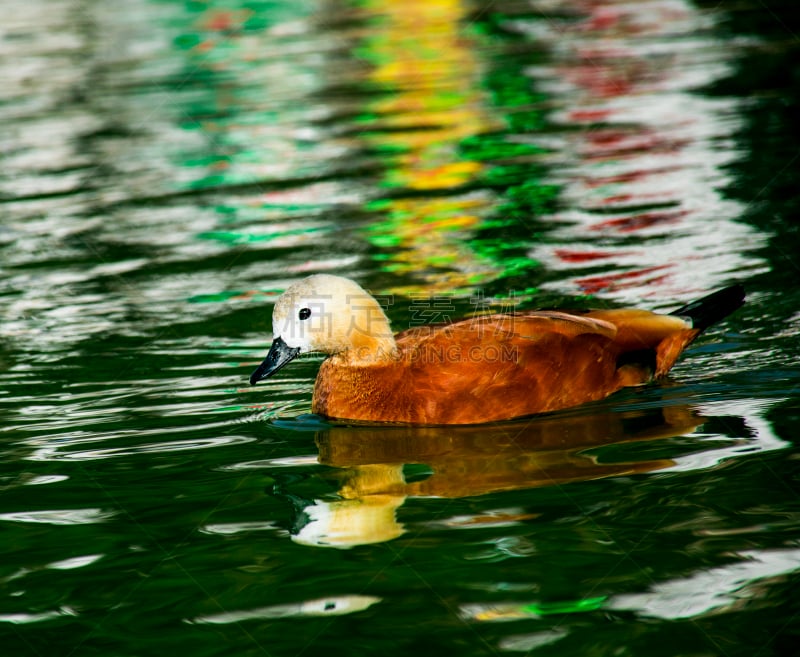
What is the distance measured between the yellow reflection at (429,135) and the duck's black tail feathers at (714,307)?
8.28 feet

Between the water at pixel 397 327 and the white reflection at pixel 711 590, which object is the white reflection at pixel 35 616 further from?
the white reflection at pixel 711 590

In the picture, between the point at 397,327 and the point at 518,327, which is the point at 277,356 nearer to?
the point at 518,327

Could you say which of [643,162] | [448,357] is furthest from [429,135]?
[448,357]

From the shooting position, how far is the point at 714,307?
7293mm

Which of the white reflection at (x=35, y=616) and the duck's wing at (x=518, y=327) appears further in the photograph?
the duck's wing at (x=518, y=327)

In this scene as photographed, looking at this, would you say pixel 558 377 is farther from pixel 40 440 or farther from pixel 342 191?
pixel 342 191

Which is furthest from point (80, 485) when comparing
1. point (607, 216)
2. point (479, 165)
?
point (479, 165)

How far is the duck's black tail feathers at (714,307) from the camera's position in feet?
23.9

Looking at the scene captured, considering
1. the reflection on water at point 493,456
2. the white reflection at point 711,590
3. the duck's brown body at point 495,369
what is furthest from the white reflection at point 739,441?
the white reflection at point 711,590

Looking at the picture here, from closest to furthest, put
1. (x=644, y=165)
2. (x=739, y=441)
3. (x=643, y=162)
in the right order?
(x=739, y=441), (x=644, y=165), (x=643, y=162)

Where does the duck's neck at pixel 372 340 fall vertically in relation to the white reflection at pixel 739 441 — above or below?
above

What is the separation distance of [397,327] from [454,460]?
262 cm

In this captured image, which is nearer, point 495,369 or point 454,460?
point 454,460

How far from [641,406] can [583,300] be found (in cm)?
210
